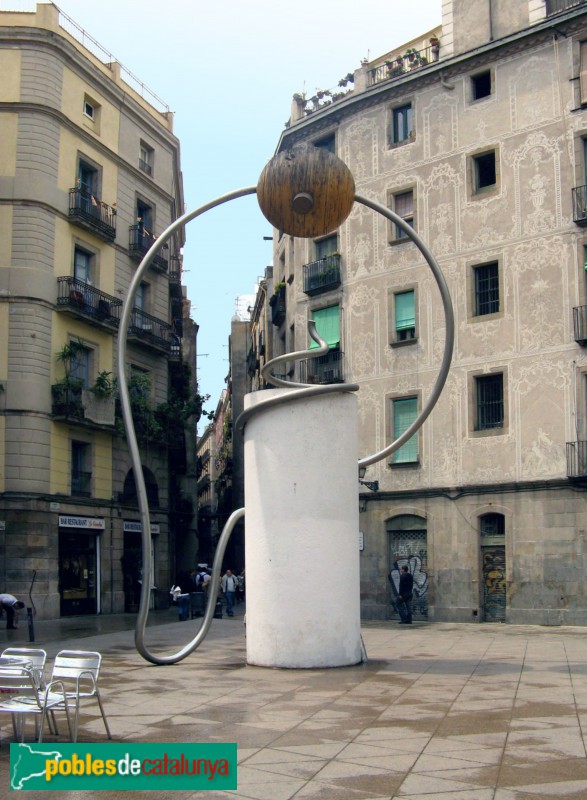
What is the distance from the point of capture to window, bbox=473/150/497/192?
33562mm

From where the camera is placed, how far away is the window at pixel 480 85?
34.2 meters

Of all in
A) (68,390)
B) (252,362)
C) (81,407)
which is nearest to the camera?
(68,390)

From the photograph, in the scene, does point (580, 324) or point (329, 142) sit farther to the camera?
point (329, 142)

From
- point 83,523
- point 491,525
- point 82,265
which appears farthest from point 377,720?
point 82,265

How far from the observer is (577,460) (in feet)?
96.8

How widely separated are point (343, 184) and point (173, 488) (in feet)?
119

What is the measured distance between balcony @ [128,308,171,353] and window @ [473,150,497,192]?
50.7 ft

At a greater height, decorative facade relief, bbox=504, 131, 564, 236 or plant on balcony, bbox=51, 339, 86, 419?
decorative facade relief, bbox=504, 131, 564, 236

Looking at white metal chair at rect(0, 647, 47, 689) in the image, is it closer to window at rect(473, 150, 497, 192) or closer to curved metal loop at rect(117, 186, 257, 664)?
curved metal loop at rect(117, 186, 257, 664)

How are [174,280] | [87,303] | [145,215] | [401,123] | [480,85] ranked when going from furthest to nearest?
[174,280], [145,215], [87,303], [401,123], [480,85]

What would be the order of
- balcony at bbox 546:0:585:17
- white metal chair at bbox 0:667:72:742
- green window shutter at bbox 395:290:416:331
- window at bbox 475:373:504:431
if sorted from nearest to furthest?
1. white metal chair at bbox 0:667:72:742
2. window at bbox 475:373:504:431
3. balcony at bbox 546:0:585:17
4. green window shutter at bbox 395:290:416:331

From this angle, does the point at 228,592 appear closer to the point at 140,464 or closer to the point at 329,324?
the point at 329,324

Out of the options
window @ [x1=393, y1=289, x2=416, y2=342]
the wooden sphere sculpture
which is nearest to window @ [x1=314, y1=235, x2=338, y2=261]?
window @ [x1=393, y1=289, x2=416, y2=342]

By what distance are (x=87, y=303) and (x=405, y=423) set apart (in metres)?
12.9
